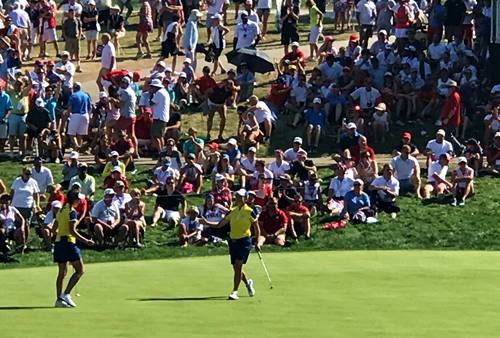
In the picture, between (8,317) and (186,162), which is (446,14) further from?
(8,317)

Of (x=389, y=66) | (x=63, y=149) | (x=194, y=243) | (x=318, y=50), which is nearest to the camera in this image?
(x=194, y=243)

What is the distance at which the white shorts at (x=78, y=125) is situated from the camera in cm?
3428

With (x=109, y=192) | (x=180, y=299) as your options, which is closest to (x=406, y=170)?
(x=109, y=192)

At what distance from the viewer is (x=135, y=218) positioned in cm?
2914

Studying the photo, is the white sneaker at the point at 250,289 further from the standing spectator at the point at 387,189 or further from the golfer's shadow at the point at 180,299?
the standing spectator at the point at 387,189

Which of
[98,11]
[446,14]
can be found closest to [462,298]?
[446,14]

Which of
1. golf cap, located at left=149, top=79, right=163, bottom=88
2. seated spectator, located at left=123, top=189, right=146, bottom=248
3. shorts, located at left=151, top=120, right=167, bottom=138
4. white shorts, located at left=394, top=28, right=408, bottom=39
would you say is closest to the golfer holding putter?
seated spectator, located at left=123, top=189, right=146, bottom=248

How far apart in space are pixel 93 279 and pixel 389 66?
13028mm

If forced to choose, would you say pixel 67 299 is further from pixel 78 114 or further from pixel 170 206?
pixel 78 114

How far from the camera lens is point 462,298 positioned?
23.3 m

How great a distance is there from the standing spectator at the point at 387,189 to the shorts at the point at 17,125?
8107 millimetres

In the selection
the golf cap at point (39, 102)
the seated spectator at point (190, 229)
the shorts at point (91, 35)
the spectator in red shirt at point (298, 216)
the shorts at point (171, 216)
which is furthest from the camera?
the shorts at point (91, 35)

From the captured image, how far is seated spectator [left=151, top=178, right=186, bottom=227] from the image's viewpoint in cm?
3025

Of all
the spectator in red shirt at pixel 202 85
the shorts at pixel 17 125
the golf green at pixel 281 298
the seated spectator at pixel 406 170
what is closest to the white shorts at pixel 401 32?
the spectator in red shirt at pixel 202 85
